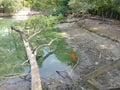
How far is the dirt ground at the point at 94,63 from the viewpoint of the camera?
4.66m

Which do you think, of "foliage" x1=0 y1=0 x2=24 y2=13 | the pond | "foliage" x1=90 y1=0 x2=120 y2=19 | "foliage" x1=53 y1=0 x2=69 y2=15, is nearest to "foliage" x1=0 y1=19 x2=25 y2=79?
the pond

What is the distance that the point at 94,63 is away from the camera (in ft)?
26.8

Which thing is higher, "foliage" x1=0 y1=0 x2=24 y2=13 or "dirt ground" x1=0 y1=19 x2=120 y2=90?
"foliage" x1=0 y1=0 x2=24 y2=13

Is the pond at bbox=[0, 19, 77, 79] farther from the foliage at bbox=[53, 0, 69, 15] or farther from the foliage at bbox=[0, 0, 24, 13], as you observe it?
the foliage at bbox=[0, 0, 24, 13]

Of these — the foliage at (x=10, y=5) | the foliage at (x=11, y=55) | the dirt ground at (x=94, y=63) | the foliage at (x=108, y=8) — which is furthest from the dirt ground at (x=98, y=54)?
the foliage at (x=10, y=5)

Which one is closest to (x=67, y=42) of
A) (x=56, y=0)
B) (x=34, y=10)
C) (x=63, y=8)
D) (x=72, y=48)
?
(x=72, y=48)

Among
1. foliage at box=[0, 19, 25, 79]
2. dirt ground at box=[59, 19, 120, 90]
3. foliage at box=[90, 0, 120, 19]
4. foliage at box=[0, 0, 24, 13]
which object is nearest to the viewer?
dirt ground at box=[59, 19, 120, 90]

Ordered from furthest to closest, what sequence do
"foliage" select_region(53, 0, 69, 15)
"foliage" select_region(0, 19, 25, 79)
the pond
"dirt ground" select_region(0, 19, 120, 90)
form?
"foliage" select_region(53, 0, 69, 15)
"foliage" select_region(0, 19, 25, 79)
the pond
"dirt ground" select_region(0, 19, 120, 90)

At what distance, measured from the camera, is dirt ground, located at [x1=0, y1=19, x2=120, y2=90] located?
4656 millimetres

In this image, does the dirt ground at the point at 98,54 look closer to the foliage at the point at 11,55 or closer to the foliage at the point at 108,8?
the foliage at the point at 11,55

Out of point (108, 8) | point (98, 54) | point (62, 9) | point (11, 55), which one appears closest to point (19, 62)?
point (11, 55)

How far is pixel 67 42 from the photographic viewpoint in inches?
468

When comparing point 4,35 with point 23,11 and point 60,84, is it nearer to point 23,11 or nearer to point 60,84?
point 60,84

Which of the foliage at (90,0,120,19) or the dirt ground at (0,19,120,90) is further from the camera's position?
the foliage at (90,0,120,19)
